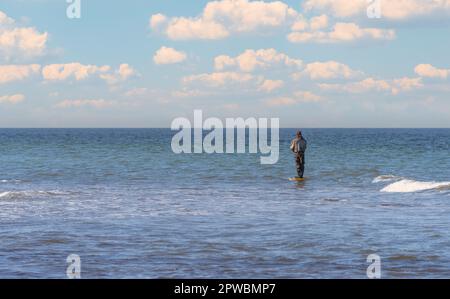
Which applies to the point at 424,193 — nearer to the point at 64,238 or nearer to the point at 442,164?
the point at 64,238

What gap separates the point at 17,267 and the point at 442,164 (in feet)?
127

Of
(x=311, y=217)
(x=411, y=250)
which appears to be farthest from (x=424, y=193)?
(x=411, y=250)
